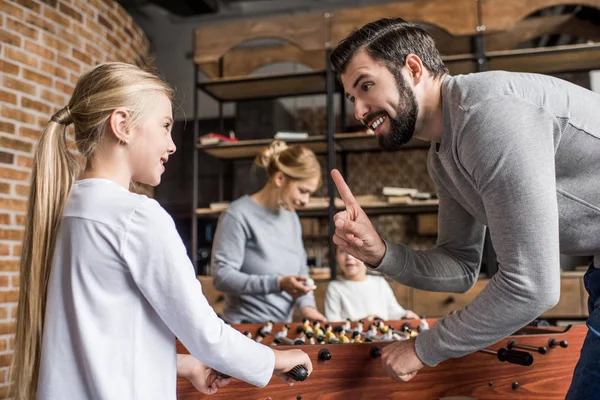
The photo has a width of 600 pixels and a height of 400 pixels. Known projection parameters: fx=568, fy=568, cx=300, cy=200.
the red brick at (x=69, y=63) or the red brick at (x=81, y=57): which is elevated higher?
the red brick at (x=81, y=57)

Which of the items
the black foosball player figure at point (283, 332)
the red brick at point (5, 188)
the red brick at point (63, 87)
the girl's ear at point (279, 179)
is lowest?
the black foosball player figure at point (283, 332)

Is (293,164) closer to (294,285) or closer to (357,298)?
(294,285)

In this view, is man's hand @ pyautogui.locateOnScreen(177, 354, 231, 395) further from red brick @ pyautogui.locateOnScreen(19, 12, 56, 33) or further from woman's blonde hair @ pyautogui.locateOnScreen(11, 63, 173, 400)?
red brick @ pyautogui.locateOnScreen(19, 12, 56, 33)

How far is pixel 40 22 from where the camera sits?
3.29 m

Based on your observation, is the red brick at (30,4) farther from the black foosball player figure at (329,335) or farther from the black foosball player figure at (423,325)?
the black foosball player figure at (423,325)

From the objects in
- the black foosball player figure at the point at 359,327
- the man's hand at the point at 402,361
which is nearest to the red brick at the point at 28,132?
the black foosball player figure at the point at 359,327

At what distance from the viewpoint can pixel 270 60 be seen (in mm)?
4664

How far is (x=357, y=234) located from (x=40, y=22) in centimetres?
270

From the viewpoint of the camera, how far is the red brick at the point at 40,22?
3201 mm

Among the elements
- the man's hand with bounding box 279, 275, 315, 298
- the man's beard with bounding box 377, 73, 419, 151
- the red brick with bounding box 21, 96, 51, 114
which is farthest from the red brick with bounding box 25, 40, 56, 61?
the man's beard with bounding box 377, 73, 419, 151

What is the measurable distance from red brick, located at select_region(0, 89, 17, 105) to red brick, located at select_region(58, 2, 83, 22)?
72cm

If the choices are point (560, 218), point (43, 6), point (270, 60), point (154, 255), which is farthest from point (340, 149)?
point (154, 255)

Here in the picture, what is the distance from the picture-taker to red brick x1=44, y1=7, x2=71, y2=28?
11.0 feet

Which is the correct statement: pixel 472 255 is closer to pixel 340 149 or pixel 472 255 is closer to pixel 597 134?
pixel 597 134
